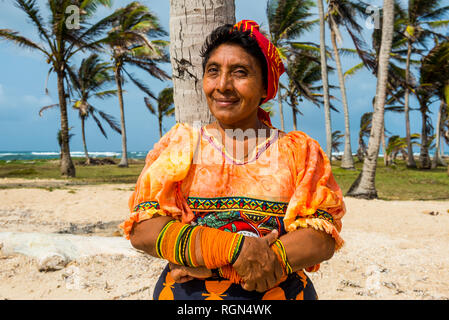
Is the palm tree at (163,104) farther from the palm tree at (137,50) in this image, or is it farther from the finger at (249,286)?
the finger at (249,286)

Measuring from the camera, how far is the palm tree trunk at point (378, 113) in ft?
25.5

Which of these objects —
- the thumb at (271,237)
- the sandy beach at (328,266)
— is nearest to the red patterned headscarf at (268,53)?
the thumb at (271,237)

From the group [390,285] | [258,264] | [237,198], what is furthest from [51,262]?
[390,285]

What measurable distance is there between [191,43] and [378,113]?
710 centimetres

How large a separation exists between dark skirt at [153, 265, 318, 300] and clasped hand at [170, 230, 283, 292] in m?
0.11

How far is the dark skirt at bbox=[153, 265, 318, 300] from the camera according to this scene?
4.11 ft

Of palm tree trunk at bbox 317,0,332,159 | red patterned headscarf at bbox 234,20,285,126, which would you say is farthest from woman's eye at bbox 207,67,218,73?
palm tree trunk at bbox 317,0,332,159

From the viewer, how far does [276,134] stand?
1430 mm

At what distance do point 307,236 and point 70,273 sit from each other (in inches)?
119

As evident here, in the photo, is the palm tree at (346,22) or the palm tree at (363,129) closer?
the palm tree at (346,22)

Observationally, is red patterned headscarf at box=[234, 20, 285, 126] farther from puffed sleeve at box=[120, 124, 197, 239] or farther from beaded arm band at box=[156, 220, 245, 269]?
beaded arm band at box=[156, 220, 245, 269]

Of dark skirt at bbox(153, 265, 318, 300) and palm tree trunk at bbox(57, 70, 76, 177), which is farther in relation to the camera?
palm tree trunk at bbox(57, 70, 76, 177)

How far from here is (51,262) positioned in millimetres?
3428
